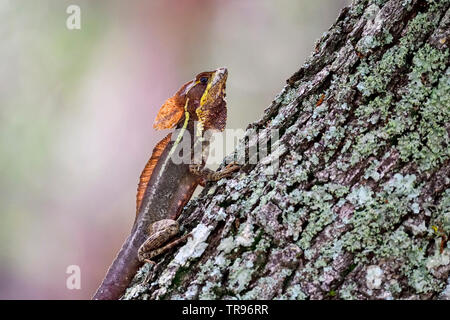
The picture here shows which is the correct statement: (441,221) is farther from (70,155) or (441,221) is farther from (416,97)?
(70,155)

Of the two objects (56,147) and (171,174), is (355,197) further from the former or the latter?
(56,147)

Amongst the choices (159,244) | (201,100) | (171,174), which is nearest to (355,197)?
(159,244)

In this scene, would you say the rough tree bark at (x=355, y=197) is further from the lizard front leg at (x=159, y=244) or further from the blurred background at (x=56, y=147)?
the blurred background at (x=56, y=147)

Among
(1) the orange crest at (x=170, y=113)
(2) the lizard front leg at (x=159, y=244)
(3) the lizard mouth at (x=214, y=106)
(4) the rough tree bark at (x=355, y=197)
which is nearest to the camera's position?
(4) the rough tree bark at (x=355, y=197)

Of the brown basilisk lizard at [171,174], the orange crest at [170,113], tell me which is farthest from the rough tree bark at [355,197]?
the orange crest at [170,113]

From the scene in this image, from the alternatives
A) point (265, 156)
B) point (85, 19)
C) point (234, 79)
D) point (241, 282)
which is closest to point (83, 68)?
point (85, 19)

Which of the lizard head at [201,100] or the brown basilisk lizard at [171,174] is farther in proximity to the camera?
the lizard head at [201,100]

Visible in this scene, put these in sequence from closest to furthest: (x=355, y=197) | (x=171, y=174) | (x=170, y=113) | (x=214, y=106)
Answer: (x=355, y=197) → (x=171, y=174) → (x=170, y=113) → (x=214, y=106)
